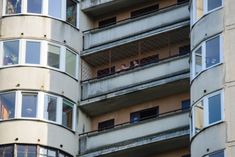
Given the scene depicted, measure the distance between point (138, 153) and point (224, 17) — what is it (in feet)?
28.5

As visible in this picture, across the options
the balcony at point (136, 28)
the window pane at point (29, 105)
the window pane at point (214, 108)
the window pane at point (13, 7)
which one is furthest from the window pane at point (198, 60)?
the window pane at point (13, 7)

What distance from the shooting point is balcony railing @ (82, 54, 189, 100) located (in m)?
49.0

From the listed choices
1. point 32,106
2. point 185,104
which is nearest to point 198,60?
point 185,104

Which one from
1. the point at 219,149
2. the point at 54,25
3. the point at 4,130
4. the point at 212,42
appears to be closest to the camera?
the point at 219,149

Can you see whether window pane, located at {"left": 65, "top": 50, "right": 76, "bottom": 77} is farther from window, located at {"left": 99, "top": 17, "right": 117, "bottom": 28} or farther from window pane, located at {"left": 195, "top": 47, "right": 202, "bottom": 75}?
window pane, located at {"left": 195, "top": 47, "right": 202, "bottom": 75}

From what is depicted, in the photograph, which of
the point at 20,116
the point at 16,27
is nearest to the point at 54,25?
the point at 16,27

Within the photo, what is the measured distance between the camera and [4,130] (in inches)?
1880

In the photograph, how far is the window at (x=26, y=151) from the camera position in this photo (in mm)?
47188

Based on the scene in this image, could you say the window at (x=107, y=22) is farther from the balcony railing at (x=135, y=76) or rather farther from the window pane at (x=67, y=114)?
the window pane at (x=67, y=114)

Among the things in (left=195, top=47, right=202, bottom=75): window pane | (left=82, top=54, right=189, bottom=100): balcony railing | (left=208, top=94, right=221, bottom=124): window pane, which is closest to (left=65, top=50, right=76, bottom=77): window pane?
(left=82, top=54, right=189, bottom=100): balcony railing

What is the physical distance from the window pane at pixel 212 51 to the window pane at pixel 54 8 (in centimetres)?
1003

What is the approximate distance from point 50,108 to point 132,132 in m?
4.24

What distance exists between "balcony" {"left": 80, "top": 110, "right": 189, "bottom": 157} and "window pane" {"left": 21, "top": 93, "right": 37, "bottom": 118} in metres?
3.37

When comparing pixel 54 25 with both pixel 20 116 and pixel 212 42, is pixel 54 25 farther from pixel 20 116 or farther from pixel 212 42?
pixel 212 42
